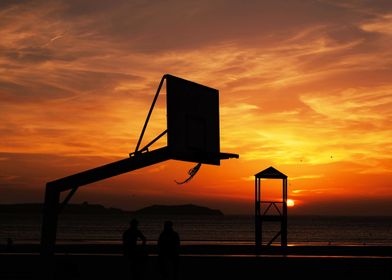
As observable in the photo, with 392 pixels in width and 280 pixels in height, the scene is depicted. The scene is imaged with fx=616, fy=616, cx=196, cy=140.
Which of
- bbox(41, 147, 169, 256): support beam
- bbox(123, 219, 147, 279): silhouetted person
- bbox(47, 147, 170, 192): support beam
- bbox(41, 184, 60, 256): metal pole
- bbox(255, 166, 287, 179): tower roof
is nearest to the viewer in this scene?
bbox(123, 219, 147, 279): silhouetted person

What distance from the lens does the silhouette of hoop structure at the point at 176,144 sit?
18016 millimetres

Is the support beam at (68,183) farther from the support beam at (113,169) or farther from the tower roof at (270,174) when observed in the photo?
the tower roof at (270,174)

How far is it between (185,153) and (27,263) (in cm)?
668

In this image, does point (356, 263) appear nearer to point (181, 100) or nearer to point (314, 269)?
point (314, 269)

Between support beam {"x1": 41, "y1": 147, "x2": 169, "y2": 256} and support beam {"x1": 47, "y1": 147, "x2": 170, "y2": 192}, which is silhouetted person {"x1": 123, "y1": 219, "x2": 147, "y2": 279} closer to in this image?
support beam {"x1": 47, "y1": 147, "x2": 170, "y2": 192}

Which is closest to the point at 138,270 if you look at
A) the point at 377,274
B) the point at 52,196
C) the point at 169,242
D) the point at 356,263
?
the point at 169,242

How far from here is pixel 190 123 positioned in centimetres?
1869

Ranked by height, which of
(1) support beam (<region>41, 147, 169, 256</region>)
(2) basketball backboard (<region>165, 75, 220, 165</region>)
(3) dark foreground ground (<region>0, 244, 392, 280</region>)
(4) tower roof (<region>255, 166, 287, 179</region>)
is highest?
(4) tower roof (<region>255, 166, 287, 179</region>)

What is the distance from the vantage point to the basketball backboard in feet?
59.0

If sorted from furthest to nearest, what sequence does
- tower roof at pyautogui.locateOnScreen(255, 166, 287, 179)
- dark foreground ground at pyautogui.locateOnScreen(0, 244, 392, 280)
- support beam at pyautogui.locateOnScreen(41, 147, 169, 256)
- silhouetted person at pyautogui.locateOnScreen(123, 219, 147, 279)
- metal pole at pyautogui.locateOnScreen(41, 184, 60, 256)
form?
tower roof at pyautogui.locateOnScreen(255, 166, 287, 179) → metal pole at pyautogui.locateOnScreen(41, 184, 60, 256) → support beam at pyautogui.locateOnScreen(41, 147, 169, 256) → dark foreground ground at pyautogui.locateOnScreen(0, 244, 392, 280) → silhouetted person at pyautogui.locateOnScreen(123, 219, 147, 279)

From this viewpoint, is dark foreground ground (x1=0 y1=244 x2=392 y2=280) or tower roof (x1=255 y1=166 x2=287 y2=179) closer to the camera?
dark foreground ground (x1=0 y1=244 x2=392 y2=280)

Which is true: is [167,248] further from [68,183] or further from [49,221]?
[49,221]

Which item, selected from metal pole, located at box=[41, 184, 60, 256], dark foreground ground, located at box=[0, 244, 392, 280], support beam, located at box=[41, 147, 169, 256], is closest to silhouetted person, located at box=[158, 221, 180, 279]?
dark foreground ground, located at box=[0, 244, 392, 280]

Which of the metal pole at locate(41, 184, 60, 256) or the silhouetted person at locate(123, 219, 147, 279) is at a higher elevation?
the metal pole at locate(41, 184, 60, 256)
